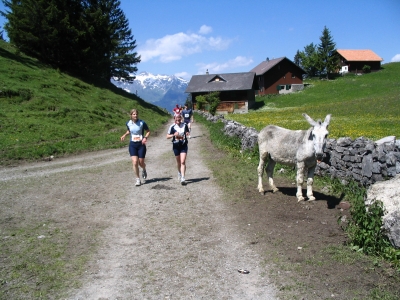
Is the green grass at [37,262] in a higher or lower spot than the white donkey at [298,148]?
lower

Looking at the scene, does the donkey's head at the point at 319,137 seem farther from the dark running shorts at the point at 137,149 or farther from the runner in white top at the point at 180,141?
the dark running shorts at the point at 137,149

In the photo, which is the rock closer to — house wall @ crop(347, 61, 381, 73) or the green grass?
the green grass

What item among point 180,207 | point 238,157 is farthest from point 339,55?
point 180,207

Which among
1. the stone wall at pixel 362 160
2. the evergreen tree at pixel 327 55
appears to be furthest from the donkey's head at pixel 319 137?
the evergreen tree at pixel 327 55

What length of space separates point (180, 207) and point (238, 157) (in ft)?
22.7

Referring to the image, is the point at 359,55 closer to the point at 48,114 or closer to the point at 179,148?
the point at 48,114

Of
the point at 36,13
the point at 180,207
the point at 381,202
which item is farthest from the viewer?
the point at 36,13

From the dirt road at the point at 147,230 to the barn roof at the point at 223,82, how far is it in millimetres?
48854

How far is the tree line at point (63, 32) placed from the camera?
116 ft

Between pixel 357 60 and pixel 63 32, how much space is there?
82.4 meters

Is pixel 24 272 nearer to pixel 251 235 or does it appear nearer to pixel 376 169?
pixel 251 235

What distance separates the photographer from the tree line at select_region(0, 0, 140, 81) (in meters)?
35.2

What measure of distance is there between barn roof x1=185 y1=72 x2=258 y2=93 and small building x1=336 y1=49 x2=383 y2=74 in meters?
44.4

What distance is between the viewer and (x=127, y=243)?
6.67m
